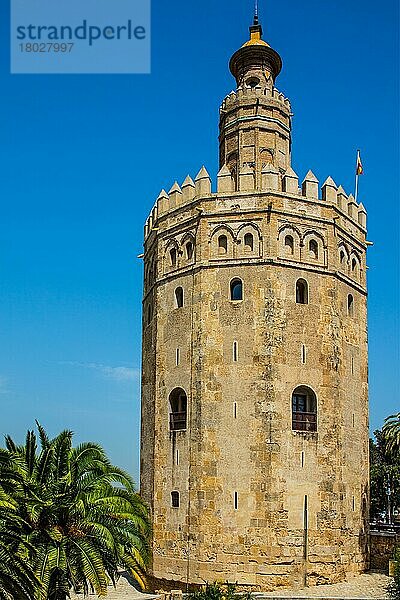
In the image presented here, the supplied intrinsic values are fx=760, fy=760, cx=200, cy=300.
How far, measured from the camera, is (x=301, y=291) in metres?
30.3

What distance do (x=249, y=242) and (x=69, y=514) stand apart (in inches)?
544

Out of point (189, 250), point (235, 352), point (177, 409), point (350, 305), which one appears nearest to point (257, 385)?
point (235, 352)

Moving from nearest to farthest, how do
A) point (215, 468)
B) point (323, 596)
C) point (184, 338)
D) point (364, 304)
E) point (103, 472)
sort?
1. point (103, 472)
2. point (323, 596)
3. point (215, 468)
4. point (184, 338)
5. point (364, 304)

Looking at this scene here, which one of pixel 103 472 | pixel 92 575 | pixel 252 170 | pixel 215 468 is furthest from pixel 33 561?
pixel 252 170

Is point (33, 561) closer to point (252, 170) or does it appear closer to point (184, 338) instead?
point (184, 338)

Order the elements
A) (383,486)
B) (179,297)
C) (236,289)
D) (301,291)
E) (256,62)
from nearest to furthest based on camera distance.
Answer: (236,289) → (301,291) → (179,297) → (256,62) → (383,486)

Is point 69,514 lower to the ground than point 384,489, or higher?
higher

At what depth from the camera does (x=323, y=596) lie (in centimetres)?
2558

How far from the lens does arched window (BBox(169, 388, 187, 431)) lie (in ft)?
99.3

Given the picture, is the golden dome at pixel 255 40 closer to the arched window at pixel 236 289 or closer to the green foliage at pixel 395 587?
the arched window at pixel 236 289

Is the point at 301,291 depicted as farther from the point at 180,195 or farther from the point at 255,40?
the point at 255,40

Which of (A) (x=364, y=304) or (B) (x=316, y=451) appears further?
(A) (x=364, y=304)

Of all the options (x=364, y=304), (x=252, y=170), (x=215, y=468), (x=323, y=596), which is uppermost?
(x=252, y=170)

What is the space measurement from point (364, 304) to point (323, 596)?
12.8 metres
